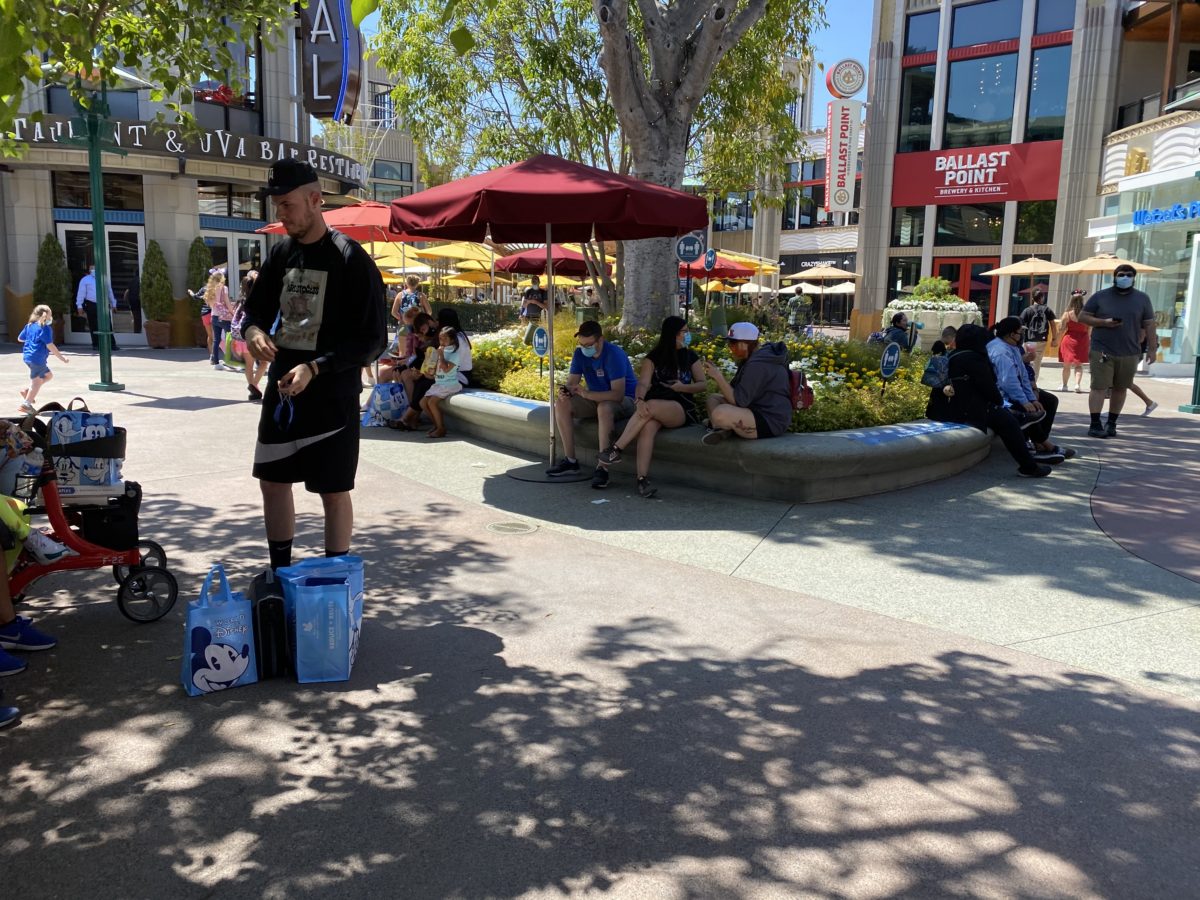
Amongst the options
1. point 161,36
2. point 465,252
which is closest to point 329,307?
point 161,36

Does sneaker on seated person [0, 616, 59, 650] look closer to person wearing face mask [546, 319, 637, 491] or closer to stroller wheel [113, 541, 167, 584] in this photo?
stroller wheel [113, 541, 167, 584]

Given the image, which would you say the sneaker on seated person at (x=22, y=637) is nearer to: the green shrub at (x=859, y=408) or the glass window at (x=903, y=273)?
the green shrub at (x=859, y=408)

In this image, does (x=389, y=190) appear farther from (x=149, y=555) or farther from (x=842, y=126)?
(x=149, y=555)

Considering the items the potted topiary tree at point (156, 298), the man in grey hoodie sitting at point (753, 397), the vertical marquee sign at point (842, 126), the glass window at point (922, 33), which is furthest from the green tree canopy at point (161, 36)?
the vertical marquee sign at point (842, 126)

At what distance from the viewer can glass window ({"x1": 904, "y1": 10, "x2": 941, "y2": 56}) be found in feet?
105

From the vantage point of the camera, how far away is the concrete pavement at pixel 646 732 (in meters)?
2.67

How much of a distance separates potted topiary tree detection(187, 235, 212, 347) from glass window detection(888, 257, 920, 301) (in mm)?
23036

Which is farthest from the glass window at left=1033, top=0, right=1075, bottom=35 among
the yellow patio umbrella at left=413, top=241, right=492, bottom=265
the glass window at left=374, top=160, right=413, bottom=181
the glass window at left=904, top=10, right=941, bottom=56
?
the glass window at left=374, top=160, right=413, bottom=181

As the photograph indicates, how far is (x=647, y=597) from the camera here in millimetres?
4992

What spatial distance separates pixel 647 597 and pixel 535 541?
1.24 metres

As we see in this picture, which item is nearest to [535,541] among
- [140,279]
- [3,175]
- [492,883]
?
[492,883]

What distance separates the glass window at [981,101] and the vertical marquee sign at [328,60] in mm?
20421

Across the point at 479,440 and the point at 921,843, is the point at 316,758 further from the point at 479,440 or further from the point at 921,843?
the point at 479,440

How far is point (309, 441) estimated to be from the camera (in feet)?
13.6
